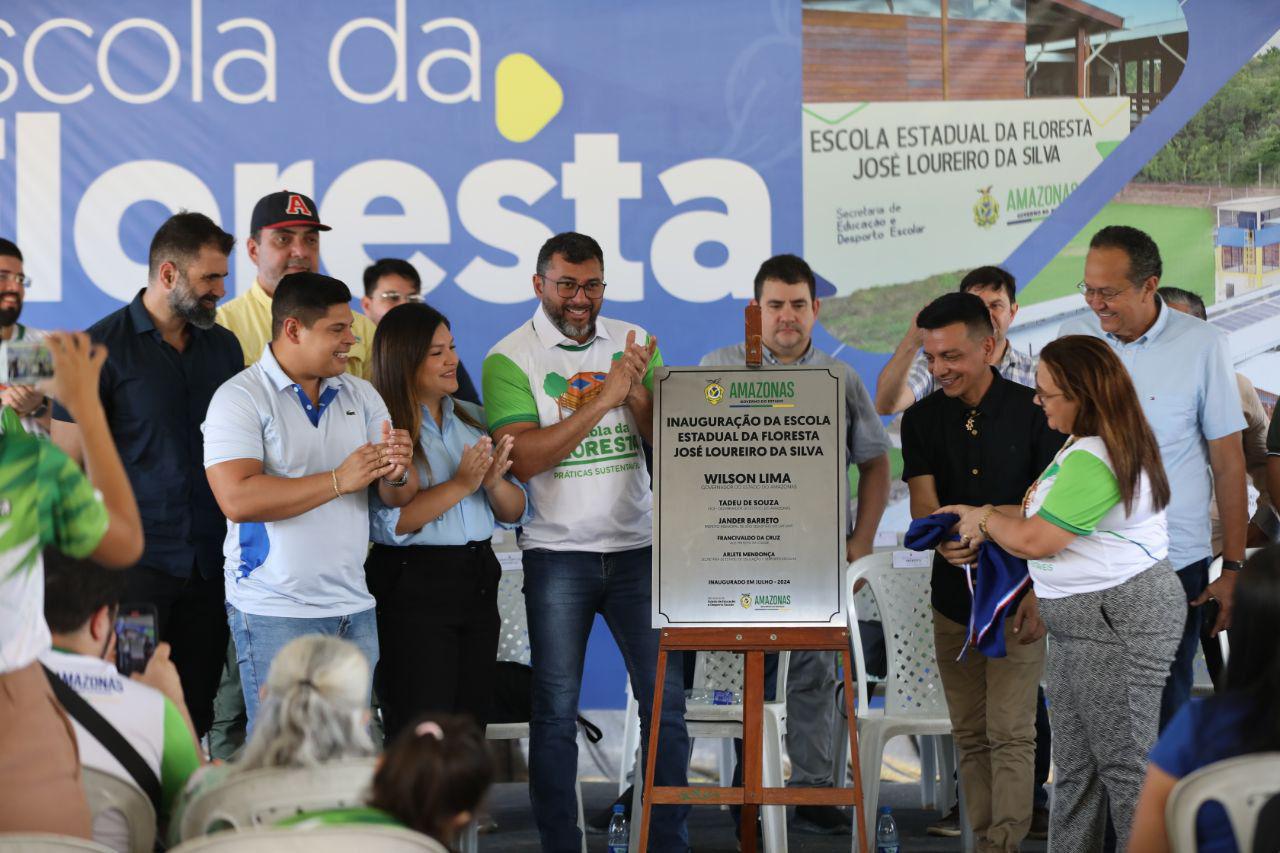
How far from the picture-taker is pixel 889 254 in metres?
5.79

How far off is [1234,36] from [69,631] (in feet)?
16.7

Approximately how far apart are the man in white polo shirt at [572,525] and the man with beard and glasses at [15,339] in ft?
3.94

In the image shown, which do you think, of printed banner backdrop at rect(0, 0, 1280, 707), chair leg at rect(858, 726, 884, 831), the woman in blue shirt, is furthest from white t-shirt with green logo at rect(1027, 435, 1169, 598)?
printed banner backdrop at rect(0, 0, 1280, 707)

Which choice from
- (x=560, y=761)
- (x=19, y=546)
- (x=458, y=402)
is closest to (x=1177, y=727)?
(x=19, y=546)

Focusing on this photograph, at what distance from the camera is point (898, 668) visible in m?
4.56

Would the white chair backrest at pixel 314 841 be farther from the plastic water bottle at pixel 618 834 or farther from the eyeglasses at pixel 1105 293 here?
the eyeglasses at pixel 1105 293

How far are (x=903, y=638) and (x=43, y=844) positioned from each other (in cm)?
321

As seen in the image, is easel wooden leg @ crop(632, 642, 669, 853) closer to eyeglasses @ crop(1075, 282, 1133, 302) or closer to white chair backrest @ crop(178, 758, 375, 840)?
white chair backrest @ crop(178, 758, 375, 840)

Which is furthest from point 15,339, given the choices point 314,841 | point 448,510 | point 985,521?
point 985,521

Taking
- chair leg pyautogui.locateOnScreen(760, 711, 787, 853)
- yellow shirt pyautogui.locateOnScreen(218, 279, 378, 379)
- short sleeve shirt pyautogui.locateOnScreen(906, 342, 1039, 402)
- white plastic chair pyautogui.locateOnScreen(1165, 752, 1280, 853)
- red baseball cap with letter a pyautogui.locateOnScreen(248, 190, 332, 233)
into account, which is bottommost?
chair leg pyautogui.locateOnScreen(760, 711, 787, 853)

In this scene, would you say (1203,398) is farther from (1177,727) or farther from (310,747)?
(310,747)

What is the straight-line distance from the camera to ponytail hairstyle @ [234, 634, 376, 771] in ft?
7.26

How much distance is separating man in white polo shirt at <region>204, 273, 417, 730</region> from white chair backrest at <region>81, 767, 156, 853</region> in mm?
1259

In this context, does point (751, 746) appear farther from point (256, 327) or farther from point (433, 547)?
point (256, 327)
